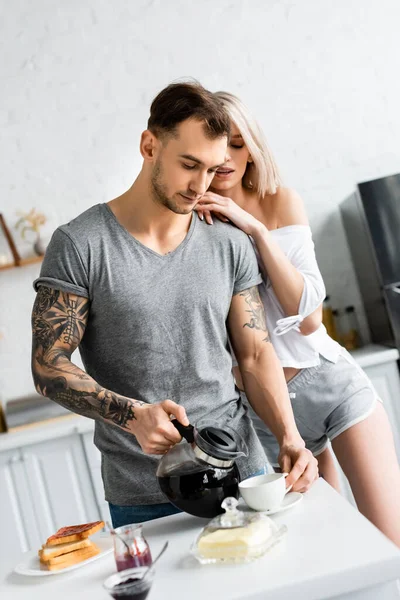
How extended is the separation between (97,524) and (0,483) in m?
2.35

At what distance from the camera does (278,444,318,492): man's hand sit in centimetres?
174

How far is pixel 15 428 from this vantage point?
413cm

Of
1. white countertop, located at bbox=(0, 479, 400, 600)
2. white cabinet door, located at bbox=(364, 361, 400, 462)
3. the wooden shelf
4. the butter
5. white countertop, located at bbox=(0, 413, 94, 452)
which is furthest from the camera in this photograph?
the wooden shelf

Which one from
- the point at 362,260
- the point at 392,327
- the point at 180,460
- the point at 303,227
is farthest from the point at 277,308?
the point at 362,260

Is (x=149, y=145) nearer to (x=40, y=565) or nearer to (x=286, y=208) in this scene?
(x=286, y=208)

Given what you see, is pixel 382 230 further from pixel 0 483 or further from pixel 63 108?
pixel 0 483

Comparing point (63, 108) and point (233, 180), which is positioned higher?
point (63, 108)

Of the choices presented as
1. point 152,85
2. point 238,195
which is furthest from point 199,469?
point 152,85

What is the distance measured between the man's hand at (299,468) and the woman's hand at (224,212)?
0.68 m

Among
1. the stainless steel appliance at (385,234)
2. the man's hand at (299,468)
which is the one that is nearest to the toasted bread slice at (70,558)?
the man's hand at (299,468)

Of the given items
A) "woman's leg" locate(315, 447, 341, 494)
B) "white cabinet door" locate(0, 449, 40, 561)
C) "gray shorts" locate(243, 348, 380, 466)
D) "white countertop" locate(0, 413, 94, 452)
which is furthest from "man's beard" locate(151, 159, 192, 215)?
"white cabinet door" locate(0, 449, 40, 561)

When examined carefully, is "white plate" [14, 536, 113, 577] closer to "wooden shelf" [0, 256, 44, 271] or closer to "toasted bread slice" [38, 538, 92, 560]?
"toasted bread slice" [38, 538, 92, 560]

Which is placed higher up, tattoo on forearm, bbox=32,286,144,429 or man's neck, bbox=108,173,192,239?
man's neck, bbox=108,173,192,239

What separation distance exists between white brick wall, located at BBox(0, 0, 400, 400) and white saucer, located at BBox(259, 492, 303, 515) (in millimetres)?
2918
